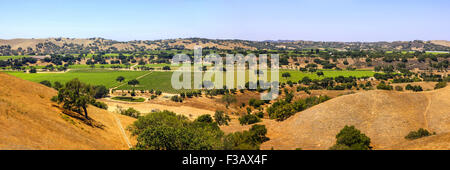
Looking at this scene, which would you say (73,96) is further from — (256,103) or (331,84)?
(331,84)

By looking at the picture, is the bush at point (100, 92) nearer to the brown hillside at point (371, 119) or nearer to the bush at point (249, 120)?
the bush at point (249, 120)

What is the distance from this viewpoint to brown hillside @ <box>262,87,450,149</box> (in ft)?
140

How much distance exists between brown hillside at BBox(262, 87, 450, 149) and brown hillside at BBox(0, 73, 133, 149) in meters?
27.8

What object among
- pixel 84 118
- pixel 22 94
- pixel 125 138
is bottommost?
pixel 125 138

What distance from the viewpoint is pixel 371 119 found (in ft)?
158

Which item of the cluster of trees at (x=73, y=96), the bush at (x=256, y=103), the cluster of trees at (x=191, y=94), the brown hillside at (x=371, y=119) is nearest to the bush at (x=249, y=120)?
the brown hillside at (x=371, y=119)

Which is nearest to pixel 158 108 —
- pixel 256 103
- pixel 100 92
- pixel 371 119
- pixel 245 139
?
pixel 256 103

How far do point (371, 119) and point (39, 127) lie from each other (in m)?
55.1

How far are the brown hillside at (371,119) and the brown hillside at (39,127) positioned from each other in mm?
27822

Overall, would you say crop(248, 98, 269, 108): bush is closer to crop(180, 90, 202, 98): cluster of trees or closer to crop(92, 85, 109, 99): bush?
crop(180, 90, 202, 98): cluster of trees

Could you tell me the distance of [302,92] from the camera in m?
108
